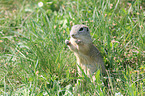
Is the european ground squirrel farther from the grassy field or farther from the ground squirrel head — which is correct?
the grassy field

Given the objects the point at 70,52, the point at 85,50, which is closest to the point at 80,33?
the point at 85,50

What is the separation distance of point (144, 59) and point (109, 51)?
60 cm

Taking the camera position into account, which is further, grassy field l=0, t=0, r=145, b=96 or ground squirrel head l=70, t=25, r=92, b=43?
grassy field l=0, t=0, r=145, b=96

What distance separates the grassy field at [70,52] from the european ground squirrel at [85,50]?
7.9 inches

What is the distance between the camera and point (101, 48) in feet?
12.5

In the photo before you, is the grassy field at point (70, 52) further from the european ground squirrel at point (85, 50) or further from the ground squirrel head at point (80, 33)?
the ground squirrel head at point (80, 33)

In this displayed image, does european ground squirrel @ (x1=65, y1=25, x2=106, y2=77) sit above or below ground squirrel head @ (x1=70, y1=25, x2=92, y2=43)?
below

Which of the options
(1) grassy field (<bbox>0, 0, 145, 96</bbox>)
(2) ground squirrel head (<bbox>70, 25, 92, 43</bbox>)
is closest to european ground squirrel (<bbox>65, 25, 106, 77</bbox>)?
(2) ground squirrel head (<bbox>70, 25, 92, 43</bbox>)

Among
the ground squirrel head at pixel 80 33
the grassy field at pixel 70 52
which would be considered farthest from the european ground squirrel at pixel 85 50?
the grassy field at pixel 70 52

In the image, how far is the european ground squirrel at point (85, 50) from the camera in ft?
10.5

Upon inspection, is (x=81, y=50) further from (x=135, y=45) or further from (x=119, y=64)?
(x=135, y=45)

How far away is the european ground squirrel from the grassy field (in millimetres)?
201

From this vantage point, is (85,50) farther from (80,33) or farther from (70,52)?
(70,52)

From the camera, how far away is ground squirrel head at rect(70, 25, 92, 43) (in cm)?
313
